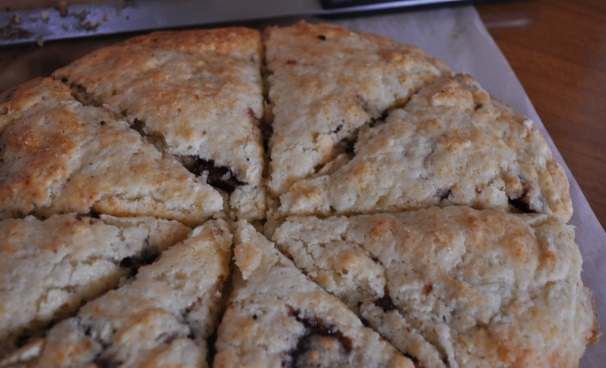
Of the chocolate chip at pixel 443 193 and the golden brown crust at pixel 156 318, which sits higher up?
the chocolate chip at pixel 443 193

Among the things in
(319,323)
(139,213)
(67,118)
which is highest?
(67,118)

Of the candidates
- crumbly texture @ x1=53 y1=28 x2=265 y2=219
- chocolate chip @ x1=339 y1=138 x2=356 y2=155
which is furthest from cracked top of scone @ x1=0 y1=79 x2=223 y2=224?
chocolate chip @ x1=339 y1=138 x2=356 y2=155

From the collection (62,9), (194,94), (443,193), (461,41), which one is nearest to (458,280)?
(443,193)

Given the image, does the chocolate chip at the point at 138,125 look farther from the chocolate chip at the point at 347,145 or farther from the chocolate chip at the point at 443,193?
the chocolate chip at the point at 443,193

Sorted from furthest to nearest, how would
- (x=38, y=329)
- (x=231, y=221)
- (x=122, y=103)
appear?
(x=122, y=103) → (x=231, y=221) → (x=38, y=329)

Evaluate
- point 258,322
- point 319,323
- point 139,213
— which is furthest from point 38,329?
point 319,323

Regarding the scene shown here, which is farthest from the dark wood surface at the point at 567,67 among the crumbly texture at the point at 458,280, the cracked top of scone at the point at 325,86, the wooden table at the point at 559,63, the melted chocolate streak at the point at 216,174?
the melted chocolate streak at the point at 216,174

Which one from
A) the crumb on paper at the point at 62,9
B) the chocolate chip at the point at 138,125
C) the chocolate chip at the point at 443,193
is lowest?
the chocolate chip at the point at 443,193

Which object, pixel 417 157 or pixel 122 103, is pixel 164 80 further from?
pixel 417 157
